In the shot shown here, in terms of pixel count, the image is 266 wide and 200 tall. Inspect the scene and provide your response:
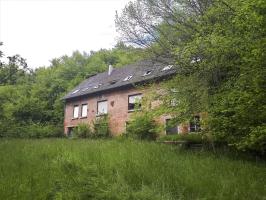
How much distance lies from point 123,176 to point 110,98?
24159 mm

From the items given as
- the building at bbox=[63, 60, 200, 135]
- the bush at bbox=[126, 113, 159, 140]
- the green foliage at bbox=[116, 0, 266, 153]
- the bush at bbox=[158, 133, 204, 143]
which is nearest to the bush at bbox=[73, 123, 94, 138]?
the building at bbox=[63, 60, 200, 135]

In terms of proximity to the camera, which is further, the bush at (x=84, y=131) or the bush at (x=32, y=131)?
the bush at (x=84, y=131)

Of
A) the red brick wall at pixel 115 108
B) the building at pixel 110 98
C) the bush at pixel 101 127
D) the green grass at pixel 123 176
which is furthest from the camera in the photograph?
the red brick wall at pixel 115 108

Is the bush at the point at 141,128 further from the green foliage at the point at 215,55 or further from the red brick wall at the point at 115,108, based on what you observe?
the green foliage at the point at 215,55

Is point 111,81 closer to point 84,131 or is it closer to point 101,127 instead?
point 101,127

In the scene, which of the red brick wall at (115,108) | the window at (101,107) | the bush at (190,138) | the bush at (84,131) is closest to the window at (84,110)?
the red brick wall at (115,108)

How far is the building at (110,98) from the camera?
31859mm

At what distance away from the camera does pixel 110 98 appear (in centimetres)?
3434

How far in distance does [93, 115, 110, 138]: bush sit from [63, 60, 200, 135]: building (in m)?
0.62

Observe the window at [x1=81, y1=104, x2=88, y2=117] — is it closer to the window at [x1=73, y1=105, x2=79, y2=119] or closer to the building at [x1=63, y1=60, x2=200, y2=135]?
the building at [x1=63, y1=60, x2=200, y2=135]

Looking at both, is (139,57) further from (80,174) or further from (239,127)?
(80,174)

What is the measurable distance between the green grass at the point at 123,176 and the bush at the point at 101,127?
57.6ft

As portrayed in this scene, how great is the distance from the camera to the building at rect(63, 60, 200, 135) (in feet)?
105

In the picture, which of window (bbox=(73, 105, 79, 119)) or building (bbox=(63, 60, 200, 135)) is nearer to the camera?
building (bbox=(63, 60, 200, 135))
